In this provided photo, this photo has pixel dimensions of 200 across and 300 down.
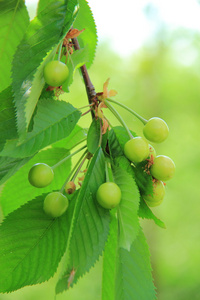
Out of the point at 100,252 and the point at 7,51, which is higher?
the point at 7,51

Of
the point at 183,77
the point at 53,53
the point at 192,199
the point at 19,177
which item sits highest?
the point at 53,53

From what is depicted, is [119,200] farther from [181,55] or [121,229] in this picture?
[181,55]

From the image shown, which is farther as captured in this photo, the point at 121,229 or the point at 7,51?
the point at 7,51

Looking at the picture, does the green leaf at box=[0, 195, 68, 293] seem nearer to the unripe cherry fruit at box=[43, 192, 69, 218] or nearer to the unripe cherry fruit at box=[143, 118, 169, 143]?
the unripe cherry fruit at box=[43, 192, 69, 218]

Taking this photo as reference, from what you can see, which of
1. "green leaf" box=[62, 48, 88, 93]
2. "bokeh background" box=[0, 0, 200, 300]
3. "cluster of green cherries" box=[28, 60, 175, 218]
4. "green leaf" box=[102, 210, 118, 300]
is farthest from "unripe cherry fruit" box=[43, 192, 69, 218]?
"bokeh background" box=[0, 0, 200, 300]

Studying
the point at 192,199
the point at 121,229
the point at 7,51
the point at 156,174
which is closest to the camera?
the point at 121,229

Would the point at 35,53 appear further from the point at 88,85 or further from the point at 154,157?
the point at 154,157

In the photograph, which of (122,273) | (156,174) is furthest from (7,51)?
(122,273)
